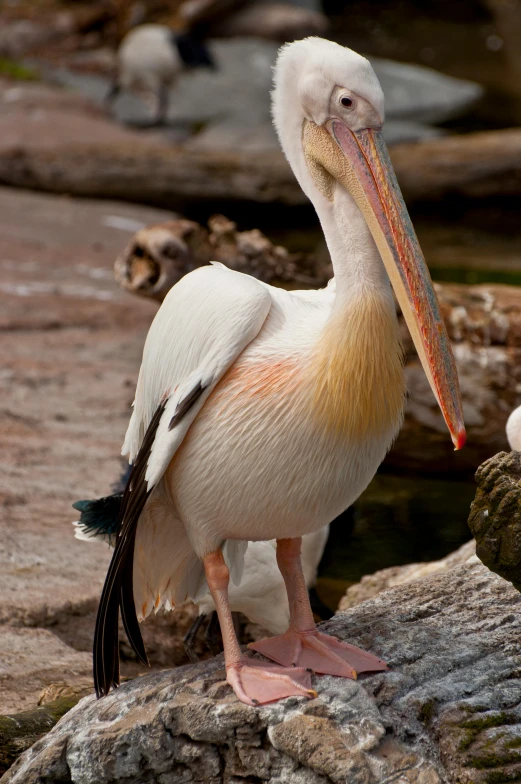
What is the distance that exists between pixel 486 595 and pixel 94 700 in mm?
1074

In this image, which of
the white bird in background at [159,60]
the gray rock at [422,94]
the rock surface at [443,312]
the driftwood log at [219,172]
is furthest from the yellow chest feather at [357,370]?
the gray rock at [422,94]

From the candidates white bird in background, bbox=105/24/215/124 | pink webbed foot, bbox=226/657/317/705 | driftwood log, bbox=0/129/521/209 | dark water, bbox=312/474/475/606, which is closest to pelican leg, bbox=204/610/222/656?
dark water, bbox=312/474/475/606

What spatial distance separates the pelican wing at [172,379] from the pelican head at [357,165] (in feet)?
0.98

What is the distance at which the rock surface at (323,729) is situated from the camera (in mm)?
2248

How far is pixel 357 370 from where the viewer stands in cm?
236

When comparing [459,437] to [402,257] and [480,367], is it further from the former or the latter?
[480,367]

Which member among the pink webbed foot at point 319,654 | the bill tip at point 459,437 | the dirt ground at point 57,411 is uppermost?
the bill tip at point 459,437

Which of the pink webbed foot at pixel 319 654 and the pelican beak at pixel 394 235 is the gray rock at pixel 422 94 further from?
the pink webbed foot at pixel 319 654

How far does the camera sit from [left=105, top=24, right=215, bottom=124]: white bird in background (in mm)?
11180

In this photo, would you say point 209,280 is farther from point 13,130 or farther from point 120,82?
point 120,82

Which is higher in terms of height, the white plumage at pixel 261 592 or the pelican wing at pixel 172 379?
the pelican wing at pixel 172 379

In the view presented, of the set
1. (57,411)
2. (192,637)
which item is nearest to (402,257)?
(192,637)

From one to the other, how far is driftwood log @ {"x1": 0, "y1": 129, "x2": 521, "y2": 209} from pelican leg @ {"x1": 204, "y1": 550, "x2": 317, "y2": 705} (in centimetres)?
613

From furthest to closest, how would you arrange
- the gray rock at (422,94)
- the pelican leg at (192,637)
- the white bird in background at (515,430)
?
1. the gray rock at (422,94)
2. the pelican leg at (192,637)
3. the white bird in background at (515,430)
